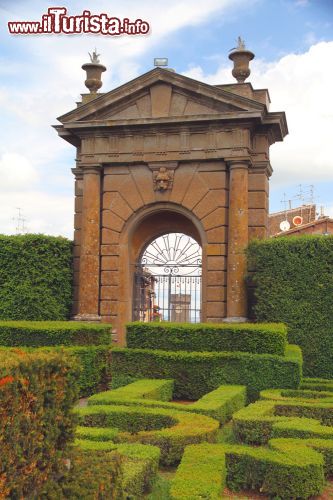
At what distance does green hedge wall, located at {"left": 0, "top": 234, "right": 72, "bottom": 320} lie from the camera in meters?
20.6

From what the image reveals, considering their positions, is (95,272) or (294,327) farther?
(95,272)

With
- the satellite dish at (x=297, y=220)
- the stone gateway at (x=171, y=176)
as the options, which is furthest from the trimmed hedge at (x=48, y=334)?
the satellite dish at (x=297, y=220)

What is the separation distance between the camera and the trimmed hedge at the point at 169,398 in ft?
35.3

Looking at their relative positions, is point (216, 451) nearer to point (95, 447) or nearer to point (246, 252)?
point (95, 447)

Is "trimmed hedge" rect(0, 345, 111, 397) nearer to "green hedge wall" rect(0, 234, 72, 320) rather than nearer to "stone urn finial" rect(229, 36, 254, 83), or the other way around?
"green hedge wall" rect(0, 234, 72, 320)

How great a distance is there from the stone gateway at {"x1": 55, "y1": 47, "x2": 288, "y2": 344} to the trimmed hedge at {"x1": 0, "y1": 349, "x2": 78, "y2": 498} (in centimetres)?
1336

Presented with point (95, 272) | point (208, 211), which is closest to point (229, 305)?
point (208, 211)

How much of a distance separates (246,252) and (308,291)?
2.25 m

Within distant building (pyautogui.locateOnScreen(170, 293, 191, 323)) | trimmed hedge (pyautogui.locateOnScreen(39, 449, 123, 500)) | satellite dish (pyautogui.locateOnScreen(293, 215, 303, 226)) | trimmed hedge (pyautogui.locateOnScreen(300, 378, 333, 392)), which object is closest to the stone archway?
distant building (pyautogui.locateOnScreen(170, 293, 191, 323))

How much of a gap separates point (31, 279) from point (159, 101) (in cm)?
695

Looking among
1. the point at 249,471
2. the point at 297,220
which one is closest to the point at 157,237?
the point at 249,471

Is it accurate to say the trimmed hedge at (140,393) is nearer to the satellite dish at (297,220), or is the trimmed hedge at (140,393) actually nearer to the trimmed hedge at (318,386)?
the trimmed hedge at (318,386)

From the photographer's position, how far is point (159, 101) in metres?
20.4

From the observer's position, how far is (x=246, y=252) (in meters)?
Answer: 18.9
